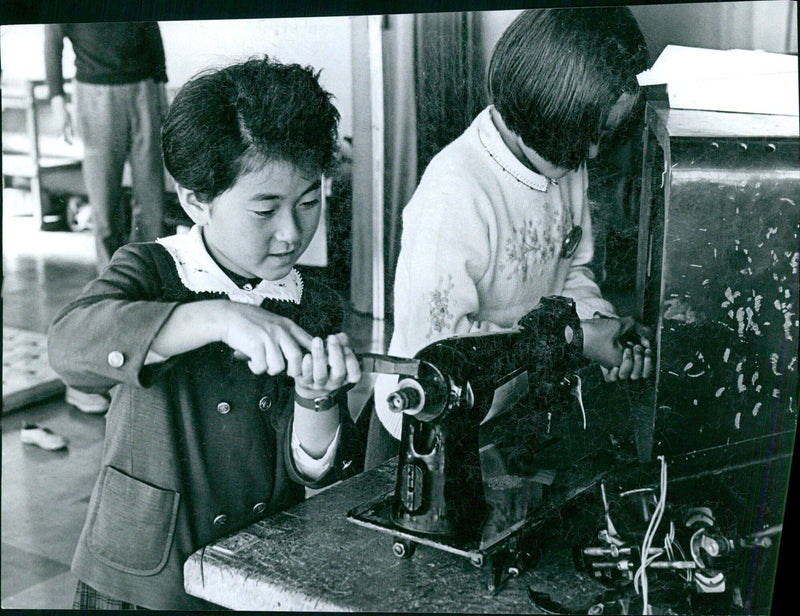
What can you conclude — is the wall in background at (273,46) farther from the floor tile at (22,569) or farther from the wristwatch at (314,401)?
the floor tile at (22,569)

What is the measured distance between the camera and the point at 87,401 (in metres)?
1.34

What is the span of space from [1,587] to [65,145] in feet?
2.68

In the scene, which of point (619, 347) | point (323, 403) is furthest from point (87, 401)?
point (619, 347)

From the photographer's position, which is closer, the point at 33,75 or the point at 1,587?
the point at 33,75

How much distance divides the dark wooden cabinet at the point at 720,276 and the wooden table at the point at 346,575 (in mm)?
289

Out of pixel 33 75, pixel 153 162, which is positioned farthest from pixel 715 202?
pixel 33 75

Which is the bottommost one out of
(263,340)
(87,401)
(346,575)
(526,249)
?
(346,575)

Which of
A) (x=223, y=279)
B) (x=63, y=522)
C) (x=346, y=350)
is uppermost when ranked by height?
(x=223, y=279)

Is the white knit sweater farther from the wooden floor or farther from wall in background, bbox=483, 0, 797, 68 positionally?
wall in background, bbox=483, 0, 797, 68

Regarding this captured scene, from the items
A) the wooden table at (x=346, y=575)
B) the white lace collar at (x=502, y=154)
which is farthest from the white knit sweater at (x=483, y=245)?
the wooden table at (x=346, y=575)

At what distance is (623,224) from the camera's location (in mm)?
1285

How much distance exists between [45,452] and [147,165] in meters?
0.52

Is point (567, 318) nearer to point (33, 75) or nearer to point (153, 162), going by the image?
point (153, 162)

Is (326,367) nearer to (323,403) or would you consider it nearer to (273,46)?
(323,403)
